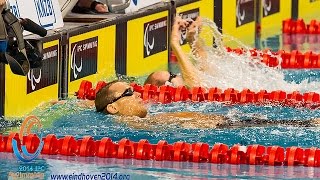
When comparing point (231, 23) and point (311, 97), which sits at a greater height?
point (231, 23)

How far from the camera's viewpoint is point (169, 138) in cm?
767

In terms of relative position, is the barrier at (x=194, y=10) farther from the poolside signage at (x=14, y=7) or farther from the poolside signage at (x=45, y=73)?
the poolside signage at (x=14, y=7)

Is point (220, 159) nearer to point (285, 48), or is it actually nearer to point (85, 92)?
point (85, 92)

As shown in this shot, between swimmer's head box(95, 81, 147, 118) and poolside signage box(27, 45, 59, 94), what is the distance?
32.3 inches

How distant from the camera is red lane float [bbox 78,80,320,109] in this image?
29.1 ft

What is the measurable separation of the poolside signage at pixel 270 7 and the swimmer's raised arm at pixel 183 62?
4.67m

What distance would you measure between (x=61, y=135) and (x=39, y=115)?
716 mm

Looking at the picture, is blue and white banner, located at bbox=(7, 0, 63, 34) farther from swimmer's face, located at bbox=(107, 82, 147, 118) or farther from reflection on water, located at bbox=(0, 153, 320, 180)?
reflection on water, located at bbox=(0, 153, 320, 180)

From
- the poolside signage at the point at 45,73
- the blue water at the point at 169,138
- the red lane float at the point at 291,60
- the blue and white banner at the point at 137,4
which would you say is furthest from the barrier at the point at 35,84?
the red lane float at the point at 291,60

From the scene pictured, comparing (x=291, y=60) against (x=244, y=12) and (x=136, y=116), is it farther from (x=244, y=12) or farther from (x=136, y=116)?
(x=136, y=116)

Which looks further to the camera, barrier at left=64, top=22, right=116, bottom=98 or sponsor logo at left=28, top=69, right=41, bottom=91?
barrier at left=64, top=22, right=116, bottom=98

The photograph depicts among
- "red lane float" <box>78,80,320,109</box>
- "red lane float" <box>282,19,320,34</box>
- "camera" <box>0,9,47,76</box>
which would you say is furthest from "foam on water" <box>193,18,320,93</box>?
"red lane float" <box>282,19,320,34</box>

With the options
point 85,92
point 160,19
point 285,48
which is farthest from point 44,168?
point 285,48

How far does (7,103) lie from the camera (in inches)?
324
